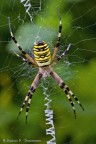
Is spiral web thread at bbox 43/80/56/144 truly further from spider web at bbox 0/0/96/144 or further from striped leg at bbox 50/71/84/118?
striped leg at bbox 50/71/84/118

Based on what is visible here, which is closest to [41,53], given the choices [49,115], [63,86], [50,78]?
[63,86]

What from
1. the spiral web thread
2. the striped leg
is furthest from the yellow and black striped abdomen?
the spiral web thread

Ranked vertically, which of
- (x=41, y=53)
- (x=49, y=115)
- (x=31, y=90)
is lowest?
(x=49, y=115)

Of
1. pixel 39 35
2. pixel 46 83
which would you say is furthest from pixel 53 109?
pixel 39 35

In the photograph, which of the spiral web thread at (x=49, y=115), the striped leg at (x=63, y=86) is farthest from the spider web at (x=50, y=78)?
the striped leg at (x=63, y=86)

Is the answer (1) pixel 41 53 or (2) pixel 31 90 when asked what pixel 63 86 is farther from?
(1) pixel 41 53

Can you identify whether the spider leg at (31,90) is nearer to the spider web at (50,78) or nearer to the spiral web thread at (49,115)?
the spider web at (50,78)
